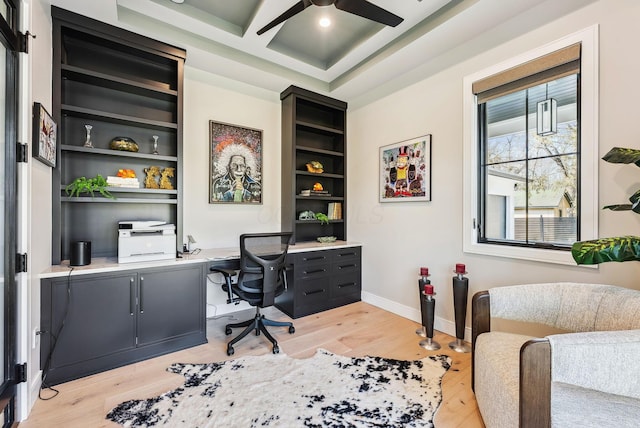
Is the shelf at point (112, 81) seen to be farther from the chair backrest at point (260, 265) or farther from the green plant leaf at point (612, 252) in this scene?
the green plant leaf at point (612, 252)

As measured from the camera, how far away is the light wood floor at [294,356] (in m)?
1.64

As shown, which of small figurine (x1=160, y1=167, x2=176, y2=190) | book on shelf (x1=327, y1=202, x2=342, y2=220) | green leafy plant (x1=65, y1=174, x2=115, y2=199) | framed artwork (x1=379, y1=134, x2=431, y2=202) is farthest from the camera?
book on shelf (x1=327, y1=202, x2=342, y2=220)

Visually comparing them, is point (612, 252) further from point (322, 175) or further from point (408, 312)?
point (322, 175)

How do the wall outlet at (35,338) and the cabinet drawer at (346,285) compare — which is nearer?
the wall outlet at (35,338)

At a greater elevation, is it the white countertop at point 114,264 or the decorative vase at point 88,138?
the decorative vase at point 88,138

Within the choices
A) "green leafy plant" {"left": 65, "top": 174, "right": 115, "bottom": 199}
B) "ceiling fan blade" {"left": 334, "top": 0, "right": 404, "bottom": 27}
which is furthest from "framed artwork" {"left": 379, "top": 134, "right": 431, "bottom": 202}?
"green leafy plant" {"left": 65, "top": 174, "right": 115, "bottom": 199}

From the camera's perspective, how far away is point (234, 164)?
11.0 feet

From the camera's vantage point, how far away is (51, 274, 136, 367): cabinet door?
195 cm

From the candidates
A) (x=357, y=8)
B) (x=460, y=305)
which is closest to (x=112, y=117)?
(x=357, y=8)

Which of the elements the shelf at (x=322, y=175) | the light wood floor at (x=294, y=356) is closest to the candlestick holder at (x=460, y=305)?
the light wood floor at (x=294, y=356)

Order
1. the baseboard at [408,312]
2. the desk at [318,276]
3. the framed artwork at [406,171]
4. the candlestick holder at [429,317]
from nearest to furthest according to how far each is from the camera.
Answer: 1. the candlestick holder at [429,317]
2. the baseboard at [408,312]
3. the framed artwork at [406,171]
4. the desk at [318,276]

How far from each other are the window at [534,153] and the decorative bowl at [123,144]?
3103 millimetres

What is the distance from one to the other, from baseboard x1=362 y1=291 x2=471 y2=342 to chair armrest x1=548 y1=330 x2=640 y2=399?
5.19ft

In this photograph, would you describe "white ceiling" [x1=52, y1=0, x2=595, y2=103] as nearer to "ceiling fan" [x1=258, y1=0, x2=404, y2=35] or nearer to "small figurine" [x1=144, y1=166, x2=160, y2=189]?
"ceiling fan" [x1=258, y1=0, x2=404, y2=35]
